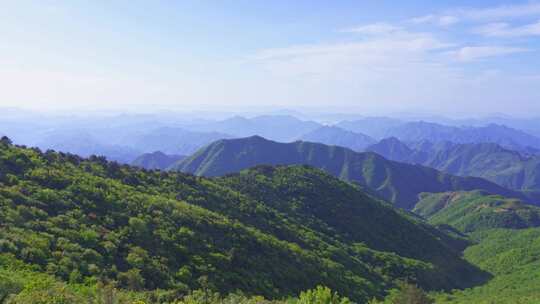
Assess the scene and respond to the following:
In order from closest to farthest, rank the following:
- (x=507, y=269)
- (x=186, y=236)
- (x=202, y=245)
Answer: (x=186, y=236) < (x=202, y=245) < (x=507, y=269)

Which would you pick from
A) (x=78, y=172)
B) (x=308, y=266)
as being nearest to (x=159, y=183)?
(x=78, y=172)

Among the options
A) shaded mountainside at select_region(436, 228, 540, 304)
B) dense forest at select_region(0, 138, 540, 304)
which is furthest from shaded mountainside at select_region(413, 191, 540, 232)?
dense forest at select_region(0, 138, 540, 304)

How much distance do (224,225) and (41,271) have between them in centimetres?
2454

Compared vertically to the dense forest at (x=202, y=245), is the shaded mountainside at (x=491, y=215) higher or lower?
lower

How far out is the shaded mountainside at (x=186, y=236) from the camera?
3038cm

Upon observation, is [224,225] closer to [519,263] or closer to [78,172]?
[78,172]

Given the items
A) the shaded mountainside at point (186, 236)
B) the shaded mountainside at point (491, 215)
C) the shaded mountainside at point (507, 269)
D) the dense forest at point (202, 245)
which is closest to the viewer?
the dense forest at point (202, 245)

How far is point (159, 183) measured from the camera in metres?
61.8

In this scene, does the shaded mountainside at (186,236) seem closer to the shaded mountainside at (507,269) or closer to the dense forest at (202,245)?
the dense forest at (202,245)

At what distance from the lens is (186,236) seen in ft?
134

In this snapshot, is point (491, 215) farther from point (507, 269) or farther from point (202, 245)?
point (202, 245)

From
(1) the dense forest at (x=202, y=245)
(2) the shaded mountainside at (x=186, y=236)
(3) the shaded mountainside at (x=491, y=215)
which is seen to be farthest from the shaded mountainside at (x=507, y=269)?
(3) the shaded mountainside at (x=491, y=215)

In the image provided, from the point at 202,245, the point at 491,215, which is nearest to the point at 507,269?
the point at 202,245

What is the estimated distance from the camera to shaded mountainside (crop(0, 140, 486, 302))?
3038cm
